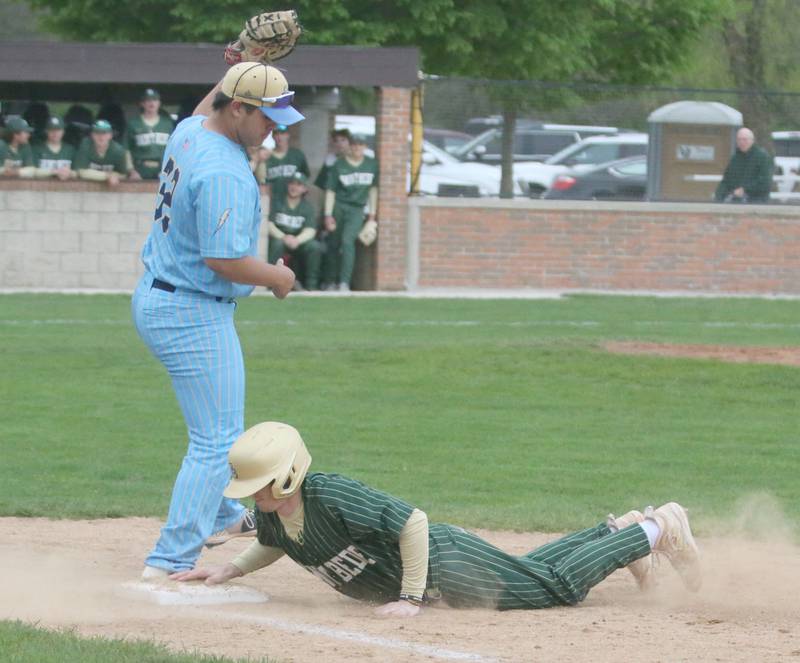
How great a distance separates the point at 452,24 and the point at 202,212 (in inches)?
760

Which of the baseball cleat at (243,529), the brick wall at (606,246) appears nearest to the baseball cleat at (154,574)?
the baseball cleat at (243,529)

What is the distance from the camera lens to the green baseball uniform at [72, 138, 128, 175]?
1916 centimetres

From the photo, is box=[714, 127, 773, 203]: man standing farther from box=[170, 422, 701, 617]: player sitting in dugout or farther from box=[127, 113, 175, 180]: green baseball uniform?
box=[170, 422, 701, 617]: player sitting in dugout

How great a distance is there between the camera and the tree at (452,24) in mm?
24078

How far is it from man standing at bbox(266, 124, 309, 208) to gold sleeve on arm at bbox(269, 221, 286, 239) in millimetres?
331

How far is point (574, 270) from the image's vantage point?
2098 centimetres

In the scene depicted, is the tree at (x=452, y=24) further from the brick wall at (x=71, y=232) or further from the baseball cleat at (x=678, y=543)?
the baseball cleat at (x=678, y=543)

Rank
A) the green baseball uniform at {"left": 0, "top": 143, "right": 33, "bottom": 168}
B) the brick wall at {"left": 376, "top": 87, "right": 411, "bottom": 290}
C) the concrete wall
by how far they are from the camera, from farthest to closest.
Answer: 1. the concrete wall
2. the brick wall at {"left": 376, "top": 87, "right": 411, "bottom": 290}
3. the green baseball uniform at {"left": 0, "top": 143, "right": 33, "bottom": 168}

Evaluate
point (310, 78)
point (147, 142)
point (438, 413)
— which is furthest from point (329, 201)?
point (438, 413)

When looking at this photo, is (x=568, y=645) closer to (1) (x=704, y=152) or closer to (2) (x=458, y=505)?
(2) (x=458, y=505)

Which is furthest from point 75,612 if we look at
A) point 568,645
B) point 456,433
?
point 456,433

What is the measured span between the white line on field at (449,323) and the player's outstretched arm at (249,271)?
10.2 m

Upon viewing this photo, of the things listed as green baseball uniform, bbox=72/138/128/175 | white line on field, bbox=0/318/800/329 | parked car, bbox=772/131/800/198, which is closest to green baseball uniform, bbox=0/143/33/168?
green baseball uniform, bbox=72/138/128/175

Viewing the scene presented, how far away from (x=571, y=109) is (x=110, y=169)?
253 inches
